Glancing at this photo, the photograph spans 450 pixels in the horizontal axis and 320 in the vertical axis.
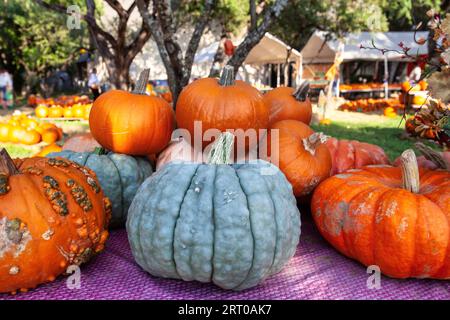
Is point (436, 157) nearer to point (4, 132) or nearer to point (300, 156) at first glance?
point (300, 156)

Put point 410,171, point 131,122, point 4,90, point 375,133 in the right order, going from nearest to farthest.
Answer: point 410,171 < point 131,122 < point 375,133 < point 4,90

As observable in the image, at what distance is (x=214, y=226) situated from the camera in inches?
49.1

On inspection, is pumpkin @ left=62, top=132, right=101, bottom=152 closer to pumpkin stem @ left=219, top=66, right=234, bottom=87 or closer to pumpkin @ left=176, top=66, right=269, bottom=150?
pumpkin @ left=176, top=66, right=269, bottom=150

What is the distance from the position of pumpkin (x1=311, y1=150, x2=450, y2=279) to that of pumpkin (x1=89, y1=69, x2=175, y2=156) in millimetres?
833

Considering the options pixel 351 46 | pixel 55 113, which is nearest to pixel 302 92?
pixel 55 113

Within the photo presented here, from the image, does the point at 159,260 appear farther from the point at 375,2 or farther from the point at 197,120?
the point at 375,2

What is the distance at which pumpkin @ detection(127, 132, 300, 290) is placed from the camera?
4.07 feet

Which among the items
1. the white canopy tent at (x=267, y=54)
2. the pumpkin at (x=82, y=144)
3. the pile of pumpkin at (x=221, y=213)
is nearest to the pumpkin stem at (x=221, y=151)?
the pile of pumpkin at (x=221, y=213)

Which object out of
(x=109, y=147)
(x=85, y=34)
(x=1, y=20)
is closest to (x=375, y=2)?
(x=85, y=34)

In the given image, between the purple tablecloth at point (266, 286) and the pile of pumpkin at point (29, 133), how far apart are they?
519 cm

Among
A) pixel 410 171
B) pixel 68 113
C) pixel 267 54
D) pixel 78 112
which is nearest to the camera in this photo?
pixel 410 171

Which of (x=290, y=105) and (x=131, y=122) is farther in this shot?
(x=290, y=105)

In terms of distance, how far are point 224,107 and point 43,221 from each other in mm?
876

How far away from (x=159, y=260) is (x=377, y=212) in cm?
79
